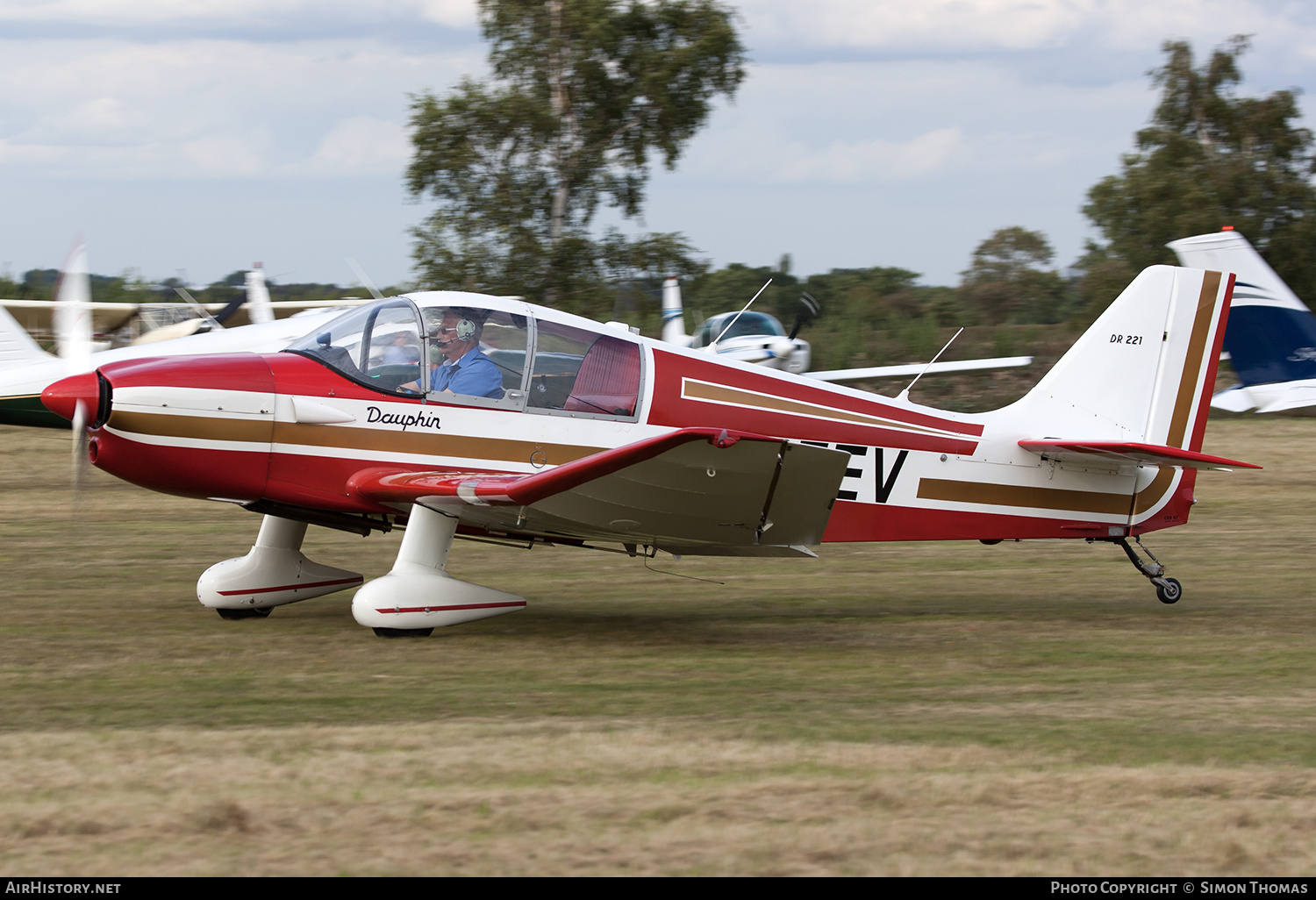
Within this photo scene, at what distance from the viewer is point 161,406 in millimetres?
6293

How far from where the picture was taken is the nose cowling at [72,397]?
6.10 metres

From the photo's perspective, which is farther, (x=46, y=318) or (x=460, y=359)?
(x=46, y=318)

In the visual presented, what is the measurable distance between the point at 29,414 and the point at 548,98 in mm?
17557

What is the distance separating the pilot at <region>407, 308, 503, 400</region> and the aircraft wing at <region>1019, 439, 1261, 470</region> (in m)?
3.53

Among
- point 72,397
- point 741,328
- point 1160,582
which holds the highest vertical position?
point 741,328

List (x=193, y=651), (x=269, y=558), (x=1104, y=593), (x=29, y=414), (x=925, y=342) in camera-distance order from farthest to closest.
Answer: (x=925, y=342), (x=1104, y=593), (x=29, y=414), (x=269, y=558), (x=193, y=651)

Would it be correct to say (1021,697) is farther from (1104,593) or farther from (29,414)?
(29,414)

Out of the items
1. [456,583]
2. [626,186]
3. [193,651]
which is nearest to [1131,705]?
[456,583]

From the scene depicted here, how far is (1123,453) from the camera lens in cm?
768

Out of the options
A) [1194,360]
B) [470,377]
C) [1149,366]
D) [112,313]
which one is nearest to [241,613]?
[470,377]

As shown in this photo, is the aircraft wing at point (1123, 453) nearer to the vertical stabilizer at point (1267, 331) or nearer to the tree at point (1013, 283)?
the vertical stabilizer at point (1267, 331)

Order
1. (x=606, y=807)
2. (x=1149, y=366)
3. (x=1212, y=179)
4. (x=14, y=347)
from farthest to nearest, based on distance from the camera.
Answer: (x=1212, y=179) < (x=14, y=347) < (x=1149, y=366) < (x=606, y=807)

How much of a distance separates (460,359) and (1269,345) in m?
7.95

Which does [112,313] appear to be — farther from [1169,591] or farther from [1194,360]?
[1169,591]
